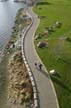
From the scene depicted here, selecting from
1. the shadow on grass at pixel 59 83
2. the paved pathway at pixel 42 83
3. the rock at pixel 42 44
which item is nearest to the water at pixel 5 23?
the paved pathway at pixel 42 83

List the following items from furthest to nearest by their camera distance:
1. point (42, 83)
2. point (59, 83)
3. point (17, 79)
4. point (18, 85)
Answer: point (17, 79)
point (18, 85)
point (42, 83)
point (59, 83)

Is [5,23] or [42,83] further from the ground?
[42,83]

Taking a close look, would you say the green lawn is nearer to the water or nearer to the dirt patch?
the dirt patch

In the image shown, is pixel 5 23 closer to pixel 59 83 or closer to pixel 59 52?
pixel 59 52

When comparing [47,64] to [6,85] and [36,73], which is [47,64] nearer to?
[36,73]

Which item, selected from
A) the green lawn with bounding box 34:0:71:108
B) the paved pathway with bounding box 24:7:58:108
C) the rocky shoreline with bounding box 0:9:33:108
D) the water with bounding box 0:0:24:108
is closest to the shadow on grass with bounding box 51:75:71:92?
the green lawn with bounding box 34:0:71:108

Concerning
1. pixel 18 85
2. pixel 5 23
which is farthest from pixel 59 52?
pixel 5 23
